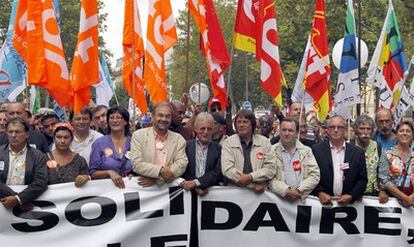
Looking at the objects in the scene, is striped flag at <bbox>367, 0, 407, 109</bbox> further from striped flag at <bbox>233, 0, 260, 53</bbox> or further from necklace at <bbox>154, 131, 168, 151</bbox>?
necklace at <bbox>154, 131, 168, 151</bbox>

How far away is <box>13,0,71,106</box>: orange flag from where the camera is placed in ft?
29.7

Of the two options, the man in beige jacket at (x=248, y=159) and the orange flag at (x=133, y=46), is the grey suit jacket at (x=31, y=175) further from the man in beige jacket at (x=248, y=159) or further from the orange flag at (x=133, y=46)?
the orange flag at (x=133, y=46)

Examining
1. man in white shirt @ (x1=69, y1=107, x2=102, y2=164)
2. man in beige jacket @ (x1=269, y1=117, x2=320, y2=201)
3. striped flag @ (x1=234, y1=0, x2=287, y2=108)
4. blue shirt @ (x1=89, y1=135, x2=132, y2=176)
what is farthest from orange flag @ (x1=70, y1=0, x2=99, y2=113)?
man in beige jacket @ (x1=269, y1=117, x2=320, y2=201)

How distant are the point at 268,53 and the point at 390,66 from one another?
430 centimetres

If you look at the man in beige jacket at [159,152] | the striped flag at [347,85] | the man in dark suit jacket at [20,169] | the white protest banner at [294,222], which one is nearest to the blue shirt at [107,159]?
the man in beige jacket at [159,152]

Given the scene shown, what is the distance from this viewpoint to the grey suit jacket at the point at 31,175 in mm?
6930

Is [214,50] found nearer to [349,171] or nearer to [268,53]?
[268,53]

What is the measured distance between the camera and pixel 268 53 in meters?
9.90

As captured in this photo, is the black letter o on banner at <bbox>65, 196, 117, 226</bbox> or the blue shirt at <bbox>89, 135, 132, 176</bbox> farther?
the blue shirt at <bbox>89, 135, 132, 176</bbox>

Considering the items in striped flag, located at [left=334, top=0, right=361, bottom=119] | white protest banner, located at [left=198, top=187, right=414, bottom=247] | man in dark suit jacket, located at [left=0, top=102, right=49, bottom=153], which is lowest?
white protest banner, located at [left=198, top=187, right=414, bottom=247]

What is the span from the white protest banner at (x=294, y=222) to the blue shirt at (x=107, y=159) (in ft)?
2.90

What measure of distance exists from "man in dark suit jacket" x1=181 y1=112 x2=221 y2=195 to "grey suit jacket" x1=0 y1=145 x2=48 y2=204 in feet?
4.62

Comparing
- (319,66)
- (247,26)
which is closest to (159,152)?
(319,66)

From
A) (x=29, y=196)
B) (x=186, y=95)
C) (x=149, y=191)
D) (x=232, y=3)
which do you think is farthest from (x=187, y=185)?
(x=232, y=3)
